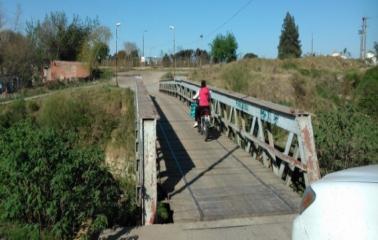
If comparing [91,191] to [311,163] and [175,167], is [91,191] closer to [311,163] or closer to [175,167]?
[311,163]

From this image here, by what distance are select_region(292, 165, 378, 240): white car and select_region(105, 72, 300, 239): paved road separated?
2254 mm

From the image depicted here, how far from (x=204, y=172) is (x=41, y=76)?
67555 millimetres

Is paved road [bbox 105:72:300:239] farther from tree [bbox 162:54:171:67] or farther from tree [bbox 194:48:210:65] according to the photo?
tree [bbox 162:54:171:67]

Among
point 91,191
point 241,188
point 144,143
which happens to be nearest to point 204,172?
point 241,188

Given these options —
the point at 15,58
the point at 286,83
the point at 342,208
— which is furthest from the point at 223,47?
the point at 342,208

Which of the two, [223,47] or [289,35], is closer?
[223,47]

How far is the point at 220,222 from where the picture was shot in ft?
22.1

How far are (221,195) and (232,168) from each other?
1.99 meters

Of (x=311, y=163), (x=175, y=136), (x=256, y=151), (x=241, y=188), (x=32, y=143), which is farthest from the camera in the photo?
(x=175, y=136)

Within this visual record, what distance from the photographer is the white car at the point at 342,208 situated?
3.46 metres

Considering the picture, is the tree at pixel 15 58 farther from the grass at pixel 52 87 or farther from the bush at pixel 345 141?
the bush at pixel 345 141

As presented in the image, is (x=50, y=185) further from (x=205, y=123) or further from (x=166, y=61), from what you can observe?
(x=166, y=61)

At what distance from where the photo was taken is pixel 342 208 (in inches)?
143

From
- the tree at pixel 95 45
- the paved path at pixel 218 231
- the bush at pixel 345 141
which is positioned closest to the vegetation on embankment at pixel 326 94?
the bush at pixel 345 141
